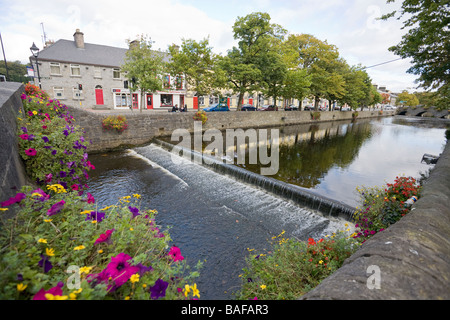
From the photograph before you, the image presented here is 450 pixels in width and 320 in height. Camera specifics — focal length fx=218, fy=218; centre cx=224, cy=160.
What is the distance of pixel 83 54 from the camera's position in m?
28.9

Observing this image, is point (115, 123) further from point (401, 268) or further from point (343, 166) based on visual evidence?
point (401, 268)

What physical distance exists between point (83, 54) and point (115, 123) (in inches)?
865

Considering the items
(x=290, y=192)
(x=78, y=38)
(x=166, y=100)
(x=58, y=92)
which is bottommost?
(x=290, y=192)

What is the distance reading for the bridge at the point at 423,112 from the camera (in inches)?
2336

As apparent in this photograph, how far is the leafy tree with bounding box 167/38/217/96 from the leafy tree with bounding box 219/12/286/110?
1656 mm

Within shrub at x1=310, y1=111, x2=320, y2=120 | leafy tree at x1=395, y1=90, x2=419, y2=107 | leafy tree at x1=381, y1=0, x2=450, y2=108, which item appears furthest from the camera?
leafy tree at x1=395, y1=90, x2=419, y2=107

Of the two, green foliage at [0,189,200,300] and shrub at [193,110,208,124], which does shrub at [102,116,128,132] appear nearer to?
shrub at [193,110,208,124]

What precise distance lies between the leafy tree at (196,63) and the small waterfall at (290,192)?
36.7 feet

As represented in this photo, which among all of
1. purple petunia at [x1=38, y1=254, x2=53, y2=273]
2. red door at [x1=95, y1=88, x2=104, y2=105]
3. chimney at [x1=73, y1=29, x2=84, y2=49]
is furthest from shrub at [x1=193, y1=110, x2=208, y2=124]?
chimney at [x1=73, y1=29, x2=84, y2=49]

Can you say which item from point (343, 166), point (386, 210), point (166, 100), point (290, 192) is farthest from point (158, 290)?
point (166, 100)

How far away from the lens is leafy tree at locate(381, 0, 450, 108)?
30.5 feet

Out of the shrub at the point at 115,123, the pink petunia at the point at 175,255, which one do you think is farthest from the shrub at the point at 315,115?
the pink petunia at the point at 175,255
